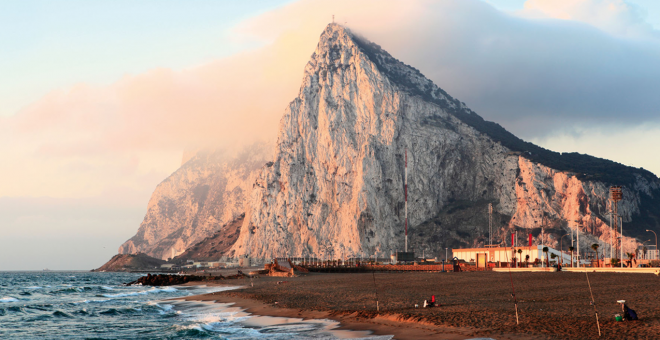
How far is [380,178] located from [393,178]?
18.2 feet

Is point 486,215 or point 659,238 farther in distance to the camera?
point 486,215

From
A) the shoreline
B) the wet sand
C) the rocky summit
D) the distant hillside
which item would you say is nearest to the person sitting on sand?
the wet sand

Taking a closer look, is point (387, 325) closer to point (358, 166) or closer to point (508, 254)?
point (508, 254)

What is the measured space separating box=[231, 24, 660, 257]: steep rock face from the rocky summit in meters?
0.35

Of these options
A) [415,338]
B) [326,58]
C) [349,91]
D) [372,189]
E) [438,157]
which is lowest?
[415,338]

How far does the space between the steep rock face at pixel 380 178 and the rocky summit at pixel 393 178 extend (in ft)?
1.15

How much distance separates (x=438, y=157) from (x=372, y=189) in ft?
88.1

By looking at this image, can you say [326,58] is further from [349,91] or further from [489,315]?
[489,315]

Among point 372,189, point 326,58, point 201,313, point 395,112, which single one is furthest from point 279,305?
point 326,58

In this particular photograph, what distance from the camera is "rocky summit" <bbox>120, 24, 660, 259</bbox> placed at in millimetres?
158750

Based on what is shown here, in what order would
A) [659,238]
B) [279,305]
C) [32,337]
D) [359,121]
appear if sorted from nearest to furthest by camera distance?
1. [32,337]
2. [279,305]
3. [659,238]
4. [359,121]

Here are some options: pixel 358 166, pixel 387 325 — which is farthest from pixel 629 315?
pixel 358 166

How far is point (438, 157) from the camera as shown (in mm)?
177000

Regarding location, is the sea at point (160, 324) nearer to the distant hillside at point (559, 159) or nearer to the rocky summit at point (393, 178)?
the rocky summit at point (393, 178)
